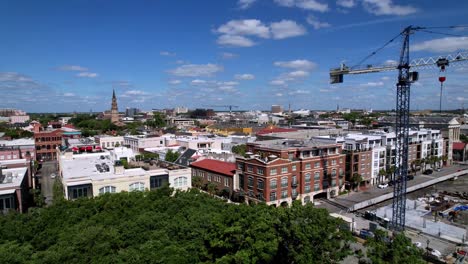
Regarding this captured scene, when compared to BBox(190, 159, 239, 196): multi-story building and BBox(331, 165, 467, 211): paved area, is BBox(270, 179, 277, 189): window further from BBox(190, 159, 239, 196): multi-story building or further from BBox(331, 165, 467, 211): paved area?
BBox(331, 165, 467, 211): paved area

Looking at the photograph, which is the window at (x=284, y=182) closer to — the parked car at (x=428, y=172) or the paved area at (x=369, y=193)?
the paved area at (x=369, y=193)

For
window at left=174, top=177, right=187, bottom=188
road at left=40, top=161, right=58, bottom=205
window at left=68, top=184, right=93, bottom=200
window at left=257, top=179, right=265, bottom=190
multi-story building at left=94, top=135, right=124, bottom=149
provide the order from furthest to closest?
multi-story building at left=94, top=135, right=124, bottom=149 < road at left=40, top=161, right=58, bottom=205 < window at left=257, top=179, right=265, bottom=190 < window at left=174, top=177, right=187, bottom=188 < window at left=68, top=184, right=93, bottom=200

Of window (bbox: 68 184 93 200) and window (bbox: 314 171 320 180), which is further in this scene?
window (bbox: 314 171 320 180)

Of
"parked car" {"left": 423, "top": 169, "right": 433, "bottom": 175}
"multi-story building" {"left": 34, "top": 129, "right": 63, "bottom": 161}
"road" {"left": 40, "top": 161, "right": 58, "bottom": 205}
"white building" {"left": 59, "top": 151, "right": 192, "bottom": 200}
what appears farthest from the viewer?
"multi-story building" {"left": 34, "top": 129, "right": 63, "bottom": 161}

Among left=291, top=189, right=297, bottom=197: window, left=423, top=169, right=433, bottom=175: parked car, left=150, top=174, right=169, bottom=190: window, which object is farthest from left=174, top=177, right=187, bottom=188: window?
left=423, top=169, right=433, bottom=175: parked car

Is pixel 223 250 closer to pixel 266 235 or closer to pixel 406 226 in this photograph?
pixel 266 235

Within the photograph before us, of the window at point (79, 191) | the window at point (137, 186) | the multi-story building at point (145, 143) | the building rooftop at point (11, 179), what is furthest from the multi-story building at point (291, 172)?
the multi-story building at point (145, 143)

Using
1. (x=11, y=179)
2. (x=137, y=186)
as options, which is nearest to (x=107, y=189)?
(x=137, y=186)
